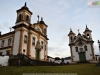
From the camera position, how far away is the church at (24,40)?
86.0ft

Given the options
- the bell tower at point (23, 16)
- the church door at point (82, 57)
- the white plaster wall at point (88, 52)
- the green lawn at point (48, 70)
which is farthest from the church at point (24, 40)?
the white plaster wall at point (88, 52)

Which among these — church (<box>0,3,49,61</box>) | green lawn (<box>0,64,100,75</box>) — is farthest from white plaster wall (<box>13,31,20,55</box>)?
green lawn (<box>0,64,100,75</box>)

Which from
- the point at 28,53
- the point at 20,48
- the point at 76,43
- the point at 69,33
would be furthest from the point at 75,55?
the point at 20,48

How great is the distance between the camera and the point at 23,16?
93.7 feet

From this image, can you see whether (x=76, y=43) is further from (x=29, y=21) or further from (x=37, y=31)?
(x=29, y=21)

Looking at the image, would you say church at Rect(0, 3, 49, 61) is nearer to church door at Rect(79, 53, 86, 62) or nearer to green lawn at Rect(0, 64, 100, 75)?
green lawn at Rect(0, 64, 100, 75)

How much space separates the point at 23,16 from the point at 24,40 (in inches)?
257

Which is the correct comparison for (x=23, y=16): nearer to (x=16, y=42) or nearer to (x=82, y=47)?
(x=16, y=42)

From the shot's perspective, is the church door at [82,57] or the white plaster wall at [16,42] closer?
the white plaster wall at [16,42]

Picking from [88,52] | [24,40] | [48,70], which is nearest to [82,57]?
[88,52]

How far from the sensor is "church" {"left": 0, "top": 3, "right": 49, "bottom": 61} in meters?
26.2

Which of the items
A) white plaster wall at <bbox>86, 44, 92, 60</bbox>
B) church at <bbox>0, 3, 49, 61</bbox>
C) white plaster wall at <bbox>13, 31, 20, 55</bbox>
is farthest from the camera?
white plaster wall at <bbox>86, 44, 92, 60</bbox>

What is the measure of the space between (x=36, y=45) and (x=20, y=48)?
604 centimetres

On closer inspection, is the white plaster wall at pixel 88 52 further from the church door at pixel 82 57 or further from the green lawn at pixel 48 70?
the green lawn at pixel 48 70
